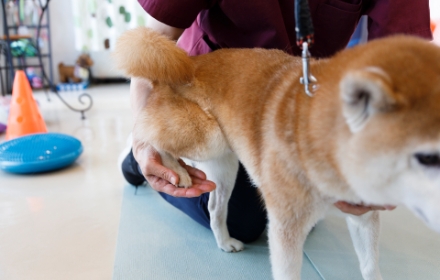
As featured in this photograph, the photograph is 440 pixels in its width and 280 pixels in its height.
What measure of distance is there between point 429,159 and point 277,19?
2.51 ft

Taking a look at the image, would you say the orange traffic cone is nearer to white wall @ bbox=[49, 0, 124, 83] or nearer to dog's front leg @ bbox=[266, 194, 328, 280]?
dog's front leg @ bbox=[266, 194, 328, 280]

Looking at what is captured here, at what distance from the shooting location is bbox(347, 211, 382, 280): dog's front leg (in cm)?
107

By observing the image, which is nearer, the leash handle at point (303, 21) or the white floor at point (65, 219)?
the leash handle at point (303, 21)

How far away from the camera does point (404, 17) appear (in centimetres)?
131

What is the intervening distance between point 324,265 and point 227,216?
414 mm

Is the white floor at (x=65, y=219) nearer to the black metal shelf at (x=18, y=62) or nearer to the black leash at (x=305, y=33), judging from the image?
the black leash at (x=305, y=33)

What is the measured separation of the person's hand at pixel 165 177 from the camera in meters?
1.17

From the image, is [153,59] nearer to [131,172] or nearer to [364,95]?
[364,95]

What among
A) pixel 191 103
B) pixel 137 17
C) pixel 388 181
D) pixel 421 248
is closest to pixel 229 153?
pixel 191 103

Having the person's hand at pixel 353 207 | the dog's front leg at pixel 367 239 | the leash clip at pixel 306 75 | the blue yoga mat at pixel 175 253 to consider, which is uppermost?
the leash clip at pixel 306 75

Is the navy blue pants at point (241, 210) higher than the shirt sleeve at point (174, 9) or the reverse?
the reverse

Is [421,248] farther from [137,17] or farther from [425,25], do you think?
[137,17]

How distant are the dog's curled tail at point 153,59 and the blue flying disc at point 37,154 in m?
1.13

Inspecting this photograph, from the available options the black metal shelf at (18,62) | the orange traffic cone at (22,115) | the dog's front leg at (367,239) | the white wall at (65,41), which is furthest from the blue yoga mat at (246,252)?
the white wall at (65,41)
